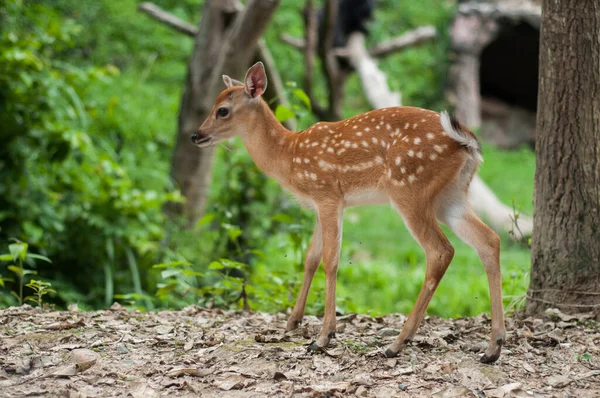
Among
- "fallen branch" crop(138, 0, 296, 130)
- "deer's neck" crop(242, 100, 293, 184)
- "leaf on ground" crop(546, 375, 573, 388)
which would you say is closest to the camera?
"leaf on ground" crop(546, 375, 573, 388)

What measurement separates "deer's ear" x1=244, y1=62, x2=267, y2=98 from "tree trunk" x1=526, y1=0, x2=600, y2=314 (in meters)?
1.84

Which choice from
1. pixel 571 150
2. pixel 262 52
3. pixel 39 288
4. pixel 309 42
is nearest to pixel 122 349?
pixel 39 288

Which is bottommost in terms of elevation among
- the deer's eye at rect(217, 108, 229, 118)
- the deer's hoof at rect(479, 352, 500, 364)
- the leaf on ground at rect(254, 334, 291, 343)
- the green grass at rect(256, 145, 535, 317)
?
the green grass at rect(256, 145, 535, 317)

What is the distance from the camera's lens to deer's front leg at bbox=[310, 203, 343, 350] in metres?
4.22

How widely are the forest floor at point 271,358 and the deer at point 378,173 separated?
0.64 ft

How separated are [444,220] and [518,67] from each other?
649 inches

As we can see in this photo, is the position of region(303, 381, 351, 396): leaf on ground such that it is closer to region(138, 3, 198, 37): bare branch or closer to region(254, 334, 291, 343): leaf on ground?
region(254, 334, 291, 343): leaf on ground

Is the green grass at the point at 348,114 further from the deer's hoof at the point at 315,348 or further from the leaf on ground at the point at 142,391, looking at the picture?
the leaf on ground at the point at 142,391

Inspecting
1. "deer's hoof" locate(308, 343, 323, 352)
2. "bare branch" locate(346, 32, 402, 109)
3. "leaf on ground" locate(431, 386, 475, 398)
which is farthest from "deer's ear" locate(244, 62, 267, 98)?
"bare branch" locate(346, 32, 402, 109)

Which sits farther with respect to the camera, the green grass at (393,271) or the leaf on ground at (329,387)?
the green grass at (393,271)

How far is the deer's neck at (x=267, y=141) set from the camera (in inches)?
191

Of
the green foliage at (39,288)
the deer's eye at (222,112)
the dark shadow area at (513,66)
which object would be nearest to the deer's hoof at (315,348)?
the deer's eye at (222,112)

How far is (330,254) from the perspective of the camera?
436 centimetres

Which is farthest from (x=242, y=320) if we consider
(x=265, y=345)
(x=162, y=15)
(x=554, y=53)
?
(x=162, y=15)
